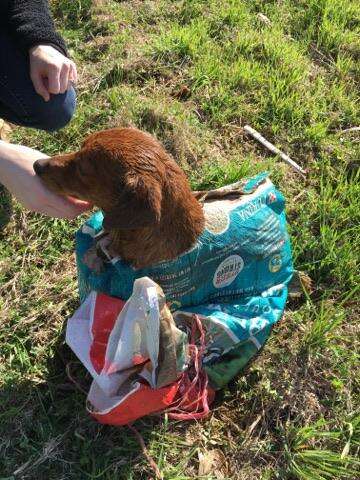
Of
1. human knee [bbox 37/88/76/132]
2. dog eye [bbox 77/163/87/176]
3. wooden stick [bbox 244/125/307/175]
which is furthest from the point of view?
wooden stick [bbox 244/125/307/175]

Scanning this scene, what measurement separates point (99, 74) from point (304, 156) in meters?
1.62

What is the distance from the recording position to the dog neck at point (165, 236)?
251cm

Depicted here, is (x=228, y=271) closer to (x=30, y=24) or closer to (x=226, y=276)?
(x=226, y=276)

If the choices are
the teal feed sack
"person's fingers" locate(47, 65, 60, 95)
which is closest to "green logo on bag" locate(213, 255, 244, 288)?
the teal feed sack

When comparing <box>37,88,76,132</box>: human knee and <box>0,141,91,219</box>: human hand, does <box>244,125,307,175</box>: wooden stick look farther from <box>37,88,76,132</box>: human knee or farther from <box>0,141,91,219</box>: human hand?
<box>0,141,91,219</box>: human hand

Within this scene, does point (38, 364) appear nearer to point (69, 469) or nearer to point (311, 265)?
point (69, 469)

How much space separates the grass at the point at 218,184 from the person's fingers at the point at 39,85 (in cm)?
66

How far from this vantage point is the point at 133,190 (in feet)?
7.47

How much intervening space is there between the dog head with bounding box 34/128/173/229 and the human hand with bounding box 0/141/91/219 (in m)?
0.04

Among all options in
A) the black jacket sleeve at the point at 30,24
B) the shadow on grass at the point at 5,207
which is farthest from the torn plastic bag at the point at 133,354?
the black jacket sleeve at the point at 30,24

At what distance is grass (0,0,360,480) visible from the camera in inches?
103

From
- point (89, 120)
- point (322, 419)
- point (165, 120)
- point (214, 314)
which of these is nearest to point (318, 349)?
point (322, 419)

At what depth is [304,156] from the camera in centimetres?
390

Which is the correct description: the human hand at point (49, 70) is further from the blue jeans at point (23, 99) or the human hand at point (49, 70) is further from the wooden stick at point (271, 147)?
the wooden stick at point (271, 147)
